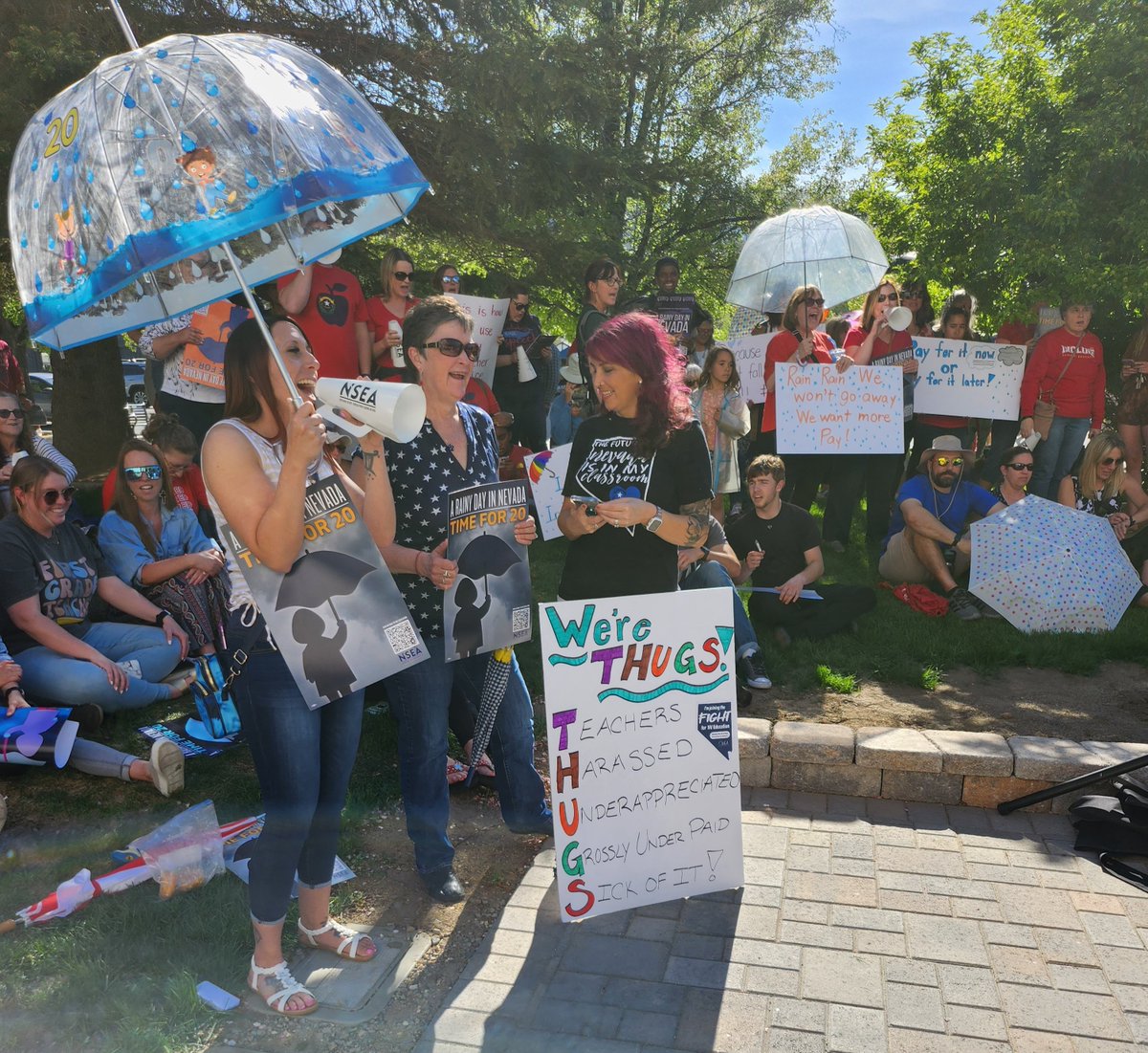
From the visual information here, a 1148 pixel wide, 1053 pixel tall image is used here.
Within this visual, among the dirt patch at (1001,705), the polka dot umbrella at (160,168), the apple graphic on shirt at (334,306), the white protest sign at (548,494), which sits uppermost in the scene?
the polka dot umbrella at (160,168)

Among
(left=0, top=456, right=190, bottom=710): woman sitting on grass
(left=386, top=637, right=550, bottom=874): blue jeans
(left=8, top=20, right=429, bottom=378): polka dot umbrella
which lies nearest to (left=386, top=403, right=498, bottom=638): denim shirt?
(left=386, top=637, right=550, bottom=874): blue jeans

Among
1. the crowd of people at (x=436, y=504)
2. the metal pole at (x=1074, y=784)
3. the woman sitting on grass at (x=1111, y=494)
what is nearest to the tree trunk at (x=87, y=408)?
the crowd of people at (x=436, y=504)

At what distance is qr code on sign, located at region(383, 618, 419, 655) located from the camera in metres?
2.94

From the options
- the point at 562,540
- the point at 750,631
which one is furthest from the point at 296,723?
the point at 562,540

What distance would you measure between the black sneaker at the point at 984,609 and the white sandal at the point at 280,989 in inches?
203

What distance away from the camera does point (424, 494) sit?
11.4 feet

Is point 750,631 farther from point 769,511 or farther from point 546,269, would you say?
point 546,269

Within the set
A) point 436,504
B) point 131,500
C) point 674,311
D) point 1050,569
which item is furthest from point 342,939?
point 674,311

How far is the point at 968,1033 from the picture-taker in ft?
9.39

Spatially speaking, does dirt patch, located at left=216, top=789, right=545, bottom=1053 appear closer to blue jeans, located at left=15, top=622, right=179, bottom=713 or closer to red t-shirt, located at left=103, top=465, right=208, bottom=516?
blue jeans, located at left=15, top=622, right=179, bottom=713

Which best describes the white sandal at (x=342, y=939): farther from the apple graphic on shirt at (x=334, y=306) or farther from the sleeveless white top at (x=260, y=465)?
the apple graphic on shirt at (x=334, y=306)

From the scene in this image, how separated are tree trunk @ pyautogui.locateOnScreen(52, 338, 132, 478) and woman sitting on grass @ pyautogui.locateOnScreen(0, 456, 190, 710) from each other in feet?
18.9

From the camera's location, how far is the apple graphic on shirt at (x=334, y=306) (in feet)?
20.4

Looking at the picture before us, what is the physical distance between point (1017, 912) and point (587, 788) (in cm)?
162
